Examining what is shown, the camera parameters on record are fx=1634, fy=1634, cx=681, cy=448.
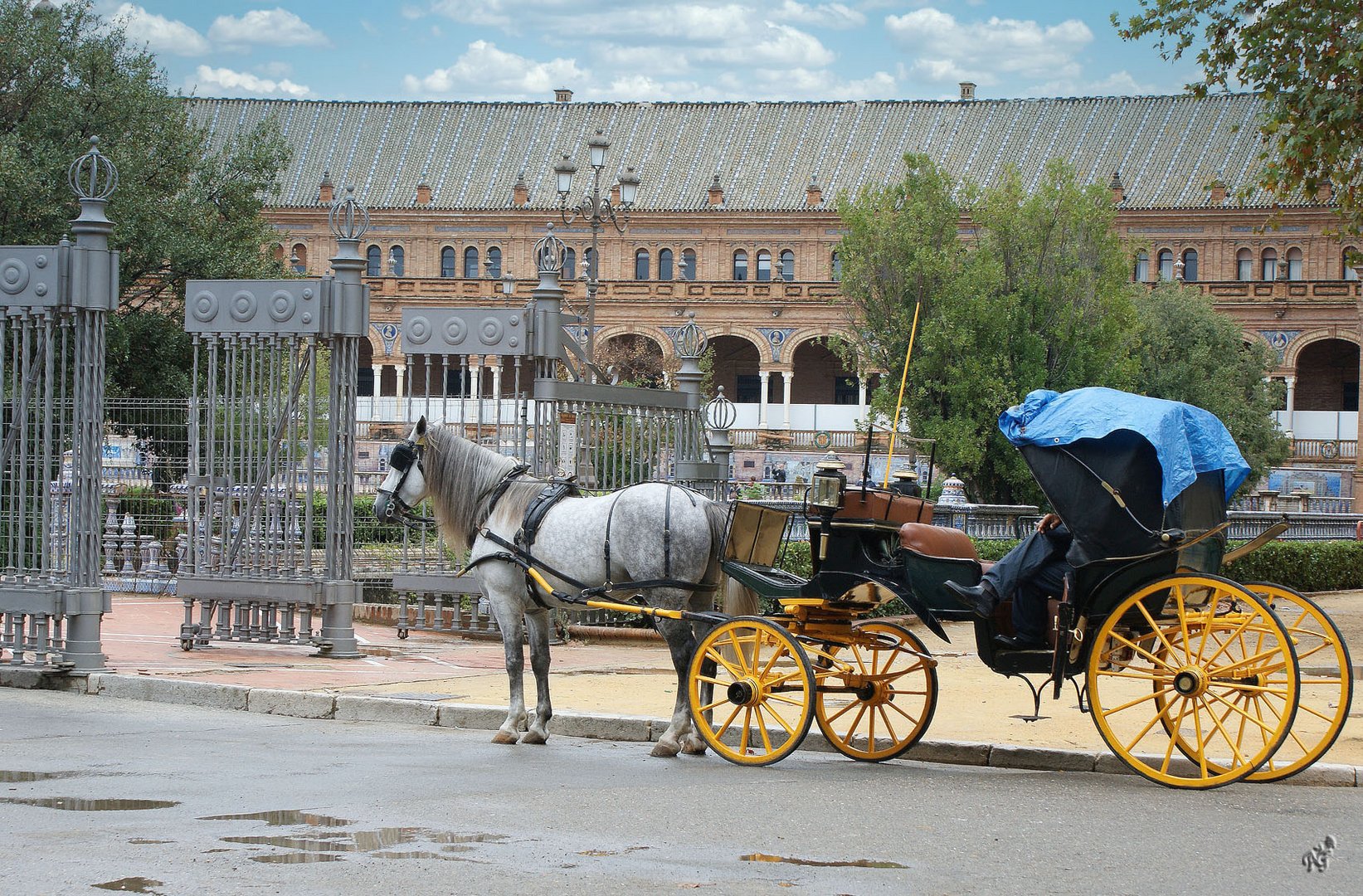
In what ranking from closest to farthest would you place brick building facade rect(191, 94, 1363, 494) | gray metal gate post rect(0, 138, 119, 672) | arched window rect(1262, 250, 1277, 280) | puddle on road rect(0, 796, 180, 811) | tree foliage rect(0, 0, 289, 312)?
puddle on road rect(0, 796, 180, 811)
gray metal gate post rect(0, 138, 119, 672)
tree foliage rect(0, 0, 289, 312)
brick building facade rect(191, 94, 1363, 494)
arched window rect(1262, 250, 1277, 280)

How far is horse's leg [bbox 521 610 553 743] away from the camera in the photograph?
27.7 feet

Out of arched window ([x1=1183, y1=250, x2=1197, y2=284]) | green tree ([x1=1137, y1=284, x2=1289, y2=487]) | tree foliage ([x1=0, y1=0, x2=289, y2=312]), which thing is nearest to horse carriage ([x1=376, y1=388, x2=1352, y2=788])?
tree foliage ([x1=0, y1=0, x2=289, y2=312])

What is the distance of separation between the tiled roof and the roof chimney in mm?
220

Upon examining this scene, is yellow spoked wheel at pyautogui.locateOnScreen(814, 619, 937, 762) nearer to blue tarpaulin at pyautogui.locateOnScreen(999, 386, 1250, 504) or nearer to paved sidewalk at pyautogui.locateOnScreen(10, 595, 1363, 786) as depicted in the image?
paved sidewalk at pyautogui.locateOnScreen(10, 595, 1363, 786)

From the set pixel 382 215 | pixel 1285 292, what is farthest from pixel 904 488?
pixel 382 215

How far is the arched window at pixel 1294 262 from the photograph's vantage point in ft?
190

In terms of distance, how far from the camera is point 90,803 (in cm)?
621

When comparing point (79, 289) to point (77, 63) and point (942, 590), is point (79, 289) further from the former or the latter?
point (77, 63)

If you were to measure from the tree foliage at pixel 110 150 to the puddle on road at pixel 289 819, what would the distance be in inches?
659

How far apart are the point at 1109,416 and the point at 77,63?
63.8 feet

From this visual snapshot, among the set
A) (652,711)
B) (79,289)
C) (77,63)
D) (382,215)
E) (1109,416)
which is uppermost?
(382,215)

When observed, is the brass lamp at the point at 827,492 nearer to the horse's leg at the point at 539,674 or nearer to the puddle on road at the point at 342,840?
the horse's leg at the point at 539,674

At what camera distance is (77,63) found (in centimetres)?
2275

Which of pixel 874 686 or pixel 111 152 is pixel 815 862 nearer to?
pixel 874 686
